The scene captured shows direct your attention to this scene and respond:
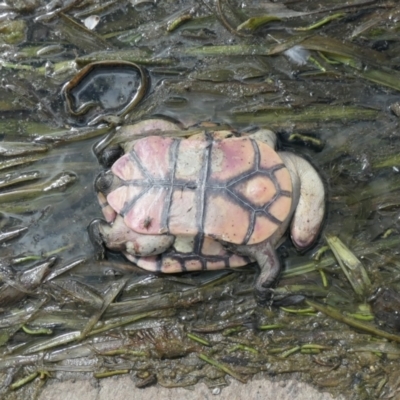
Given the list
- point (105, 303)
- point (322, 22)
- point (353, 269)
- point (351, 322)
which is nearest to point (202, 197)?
point (105, 303)

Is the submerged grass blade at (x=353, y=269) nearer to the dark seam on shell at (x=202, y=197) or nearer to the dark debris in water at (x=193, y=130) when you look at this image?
the dark debris in water at (x=193, y=130)

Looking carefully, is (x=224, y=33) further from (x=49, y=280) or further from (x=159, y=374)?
(x=159, y=374)

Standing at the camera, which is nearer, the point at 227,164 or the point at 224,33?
the point at 227,164

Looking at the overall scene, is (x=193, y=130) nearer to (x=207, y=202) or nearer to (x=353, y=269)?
(x=207, y=202)

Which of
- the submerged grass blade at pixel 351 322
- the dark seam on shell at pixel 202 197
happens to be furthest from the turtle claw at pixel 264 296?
the dark seam on shell at pixel 202 197

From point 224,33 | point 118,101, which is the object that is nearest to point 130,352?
point 118,101

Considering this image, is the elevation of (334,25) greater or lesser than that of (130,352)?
greater
